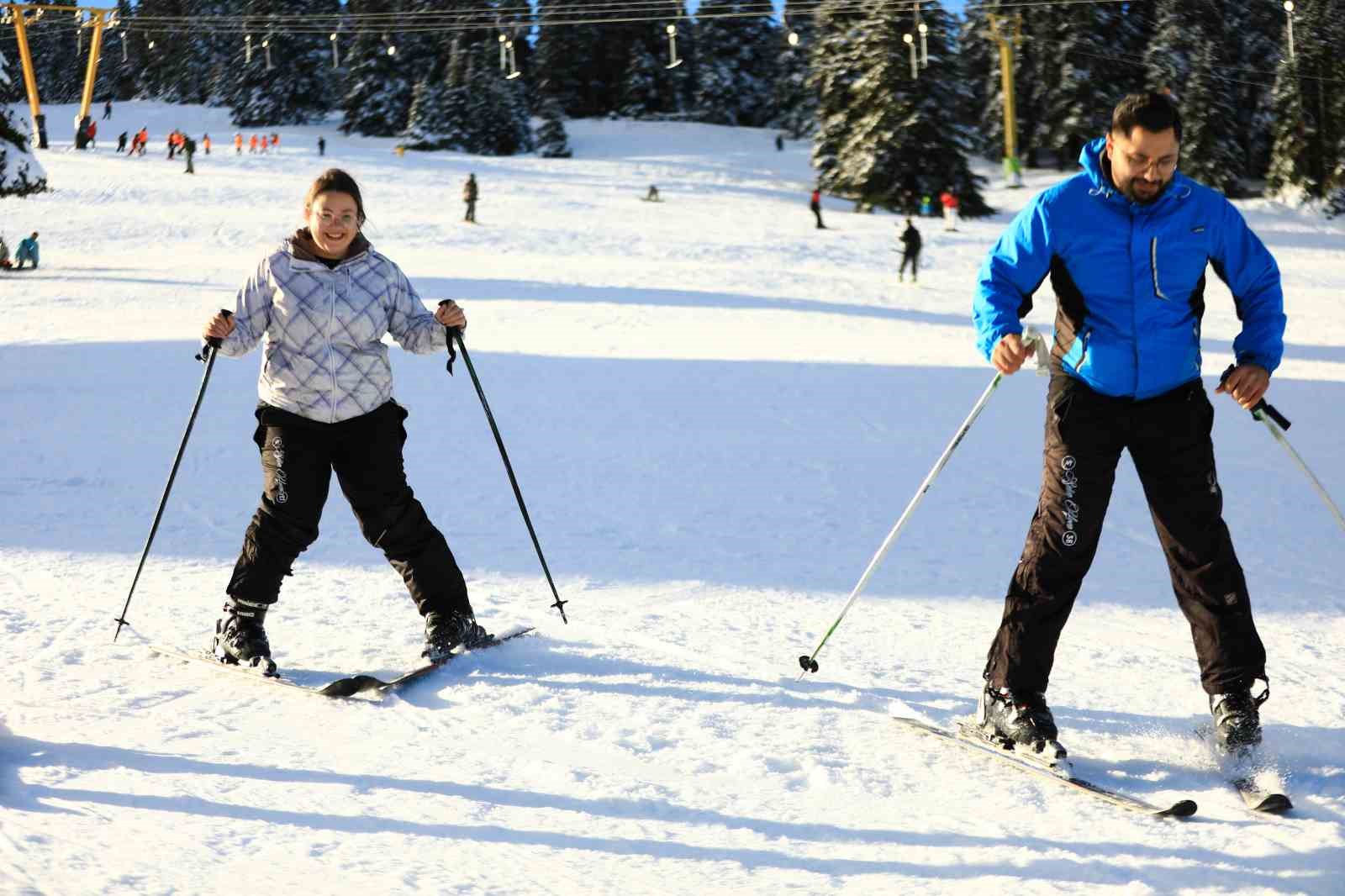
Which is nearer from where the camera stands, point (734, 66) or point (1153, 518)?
point (1153, 518)

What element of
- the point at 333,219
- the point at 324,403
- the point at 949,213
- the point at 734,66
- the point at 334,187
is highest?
the point at 734,66

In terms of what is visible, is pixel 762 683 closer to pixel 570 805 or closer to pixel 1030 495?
pixel 570 805

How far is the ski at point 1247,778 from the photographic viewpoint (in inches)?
123

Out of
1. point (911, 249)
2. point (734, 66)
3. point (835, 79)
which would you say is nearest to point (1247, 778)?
point (911, 249)

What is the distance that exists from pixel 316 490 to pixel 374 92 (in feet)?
213

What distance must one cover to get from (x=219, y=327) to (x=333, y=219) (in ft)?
1.65

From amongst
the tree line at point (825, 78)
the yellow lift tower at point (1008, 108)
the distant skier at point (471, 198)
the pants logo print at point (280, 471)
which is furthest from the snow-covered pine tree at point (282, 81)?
the pants logo print at point (280, 471)

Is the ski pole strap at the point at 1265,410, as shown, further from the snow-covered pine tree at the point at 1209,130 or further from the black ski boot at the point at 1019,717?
the snow-covered pine tree at the point at 1209,130

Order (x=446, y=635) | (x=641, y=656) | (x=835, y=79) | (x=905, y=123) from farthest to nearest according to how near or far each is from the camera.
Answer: (x=835, y=79)
(x=905, y=123)
(x=641, y=656)
(x=446, y=635)

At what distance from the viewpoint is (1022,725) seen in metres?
3.52

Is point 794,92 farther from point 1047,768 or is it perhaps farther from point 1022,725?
point 1047,768

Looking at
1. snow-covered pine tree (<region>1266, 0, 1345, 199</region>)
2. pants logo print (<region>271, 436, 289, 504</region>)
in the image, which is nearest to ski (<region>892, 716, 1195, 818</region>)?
pants logo print (<region>271, 436, 289, 504</region>)

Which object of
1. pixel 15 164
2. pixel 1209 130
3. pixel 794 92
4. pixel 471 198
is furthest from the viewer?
pixel 794 92

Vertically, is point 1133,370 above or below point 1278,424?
above
